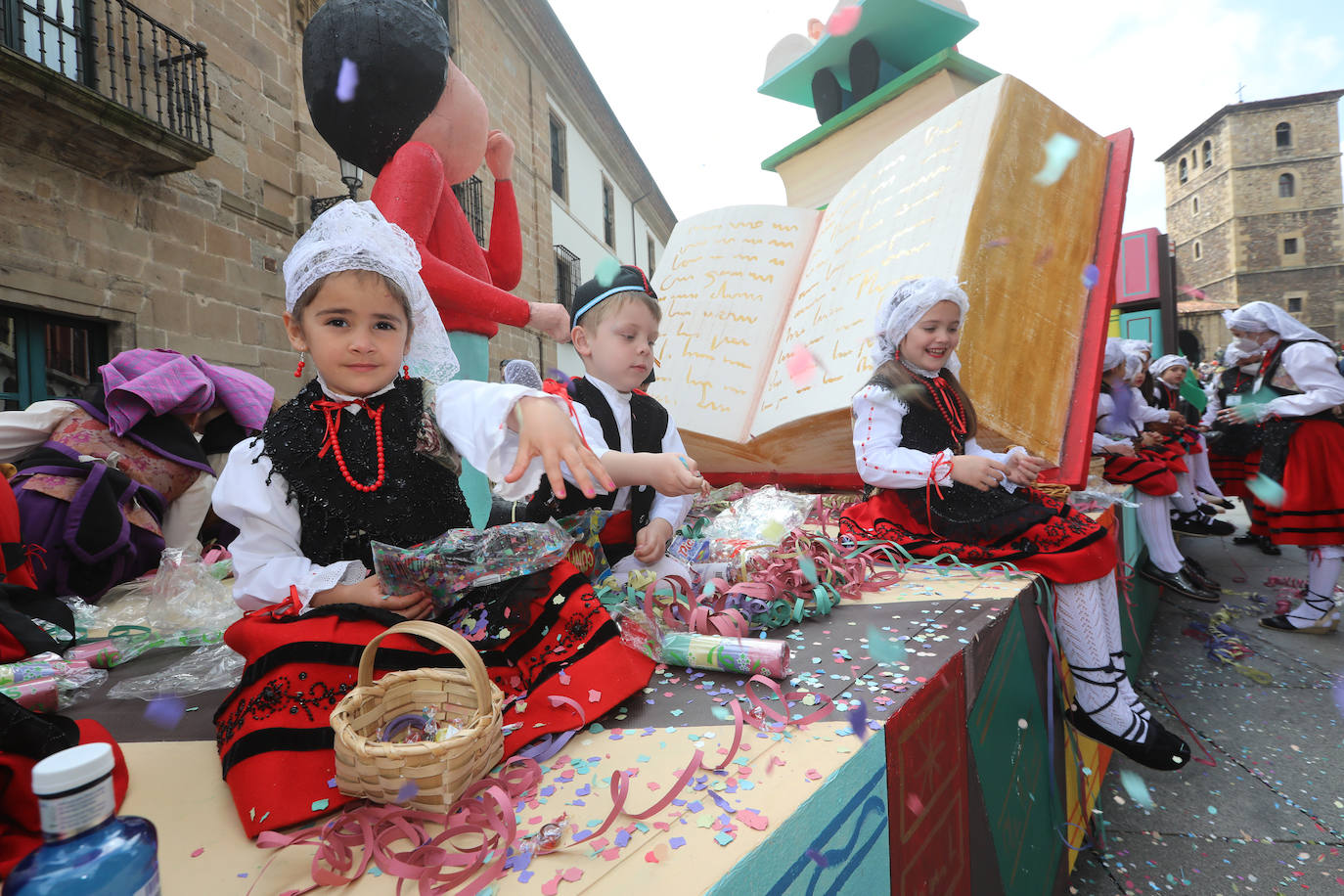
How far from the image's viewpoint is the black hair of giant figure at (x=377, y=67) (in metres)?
1.66

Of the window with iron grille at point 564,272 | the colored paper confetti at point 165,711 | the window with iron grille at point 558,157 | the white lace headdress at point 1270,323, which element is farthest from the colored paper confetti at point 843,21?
the window with iron grille at point 558,157

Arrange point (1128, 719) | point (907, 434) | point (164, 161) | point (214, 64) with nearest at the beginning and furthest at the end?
1. point (1128, 719)
2. point (907, 434)
3. point (164, 161)
4. point (214, 64)

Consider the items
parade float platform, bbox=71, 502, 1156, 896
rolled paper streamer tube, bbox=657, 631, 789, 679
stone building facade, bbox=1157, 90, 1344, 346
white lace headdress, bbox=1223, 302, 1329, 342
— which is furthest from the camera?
stone building facade, bbox=1157, 90, 1344, 346

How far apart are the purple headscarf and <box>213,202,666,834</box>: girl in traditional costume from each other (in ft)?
5.21

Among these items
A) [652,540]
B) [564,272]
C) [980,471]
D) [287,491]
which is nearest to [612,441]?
[652,540]

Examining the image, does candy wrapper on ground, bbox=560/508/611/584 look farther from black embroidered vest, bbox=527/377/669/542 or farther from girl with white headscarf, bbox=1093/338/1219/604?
girl with white headscarf, bbox=1093/338/1219/604

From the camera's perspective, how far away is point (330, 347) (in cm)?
121

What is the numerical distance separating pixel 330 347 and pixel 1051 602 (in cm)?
199

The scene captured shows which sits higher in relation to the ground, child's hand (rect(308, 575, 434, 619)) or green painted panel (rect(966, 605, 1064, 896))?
child's hand (rect(308, 575, 434, 619))

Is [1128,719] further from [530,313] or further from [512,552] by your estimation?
[530,313]

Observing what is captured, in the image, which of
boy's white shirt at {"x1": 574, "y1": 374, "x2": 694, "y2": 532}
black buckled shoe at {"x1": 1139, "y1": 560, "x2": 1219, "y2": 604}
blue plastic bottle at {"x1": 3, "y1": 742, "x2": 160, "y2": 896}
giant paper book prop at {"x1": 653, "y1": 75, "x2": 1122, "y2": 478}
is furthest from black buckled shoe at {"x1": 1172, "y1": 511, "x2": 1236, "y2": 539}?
blue plastic bottle at {"x1": 3, "y1": 742, "x2": 160, "y2": 896}

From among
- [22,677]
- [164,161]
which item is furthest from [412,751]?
[164,161]

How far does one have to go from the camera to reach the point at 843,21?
4223 millimetres

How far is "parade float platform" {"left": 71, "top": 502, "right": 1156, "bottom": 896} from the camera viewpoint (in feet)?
2.50
